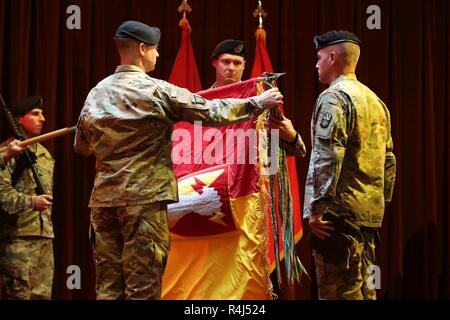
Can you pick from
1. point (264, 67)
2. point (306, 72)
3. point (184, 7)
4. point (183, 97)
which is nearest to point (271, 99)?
point (183, 97)

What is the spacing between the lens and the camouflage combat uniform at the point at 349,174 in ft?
11.0

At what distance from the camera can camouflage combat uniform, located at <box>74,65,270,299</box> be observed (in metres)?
3.19

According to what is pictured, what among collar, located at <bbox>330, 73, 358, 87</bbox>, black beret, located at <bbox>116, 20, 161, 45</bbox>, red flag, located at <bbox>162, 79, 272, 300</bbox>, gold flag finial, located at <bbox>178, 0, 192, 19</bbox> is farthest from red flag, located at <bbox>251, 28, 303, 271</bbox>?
black beret, located at <bbox>116, 20, 161, 45</bbox>

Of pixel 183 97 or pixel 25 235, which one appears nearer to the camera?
pixel 183 97

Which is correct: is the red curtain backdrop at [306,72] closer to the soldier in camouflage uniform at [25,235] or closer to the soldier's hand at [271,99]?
the soldier in camouflage uniform at [25,235]

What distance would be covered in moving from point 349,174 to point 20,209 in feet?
7.47

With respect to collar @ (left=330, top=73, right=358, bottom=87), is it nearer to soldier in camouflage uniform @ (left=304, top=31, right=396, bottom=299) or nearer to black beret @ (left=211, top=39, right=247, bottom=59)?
soldier in camouflage uniform @ (left=304, top=31, right=396, bottom=299)

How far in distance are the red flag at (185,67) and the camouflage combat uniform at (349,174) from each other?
86.8 inches

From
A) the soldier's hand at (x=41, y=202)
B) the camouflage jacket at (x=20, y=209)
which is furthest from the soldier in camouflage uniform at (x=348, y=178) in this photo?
the camouflage jacket at (x=20, y=209)

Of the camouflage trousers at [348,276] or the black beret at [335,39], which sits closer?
the camouflage trousers at [348,276]

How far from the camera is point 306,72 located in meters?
5.99

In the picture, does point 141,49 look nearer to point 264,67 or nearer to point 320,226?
point 320,226

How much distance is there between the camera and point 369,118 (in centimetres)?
352

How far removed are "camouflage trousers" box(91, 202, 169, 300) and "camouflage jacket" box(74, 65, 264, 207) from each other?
74mm
